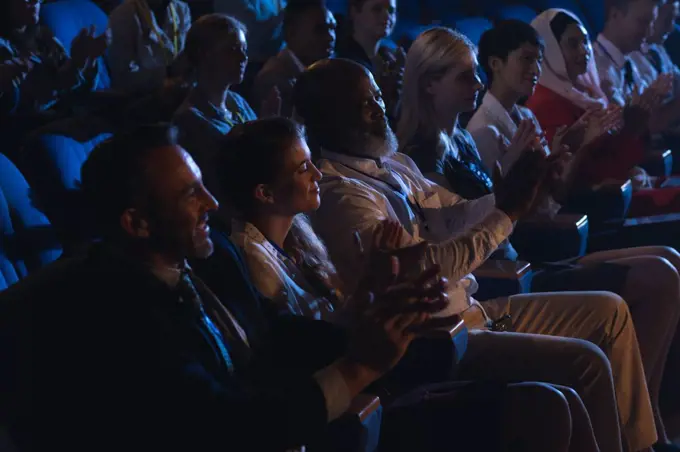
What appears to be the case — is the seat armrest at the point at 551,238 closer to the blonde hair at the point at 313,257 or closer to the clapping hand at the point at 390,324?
the blonde hair at the point at 313,257

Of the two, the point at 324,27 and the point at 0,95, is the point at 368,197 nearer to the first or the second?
the point at 0,95

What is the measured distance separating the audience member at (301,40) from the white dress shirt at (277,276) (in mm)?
1011

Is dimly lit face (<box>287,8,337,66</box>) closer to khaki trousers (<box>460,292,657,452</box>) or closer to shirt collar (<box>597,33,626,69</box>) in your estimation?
khaki trousers (<box>460,292,657,452</box>)

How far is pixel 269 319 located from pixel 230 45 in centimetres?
84

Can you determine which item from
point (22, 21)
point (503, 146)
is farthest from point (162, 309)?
point (503, 146)

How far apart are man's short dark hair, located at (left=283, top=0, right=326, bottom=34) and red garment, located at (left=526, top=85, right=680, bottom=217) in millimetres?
601

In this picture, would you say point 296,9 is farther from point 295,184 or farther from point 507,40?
point 295,184

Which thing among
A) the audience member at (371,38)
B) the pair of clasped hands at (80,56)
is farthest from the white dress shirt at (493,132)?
the pair of clasped hands at (80,56)

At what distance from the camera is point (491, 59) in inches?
80.1

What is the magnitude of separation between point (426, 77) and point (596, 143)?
24.6 inches

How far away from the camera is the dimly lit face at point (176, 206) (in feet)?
2.84

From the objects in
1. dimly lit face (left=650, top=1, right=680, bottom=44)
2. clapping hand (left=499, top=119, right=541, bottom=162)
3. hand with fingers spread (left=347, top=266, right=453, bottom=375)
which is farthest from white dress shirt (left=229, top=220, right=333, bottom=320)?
dimly lit face (left=650, top=1, right=680, bottom=44)

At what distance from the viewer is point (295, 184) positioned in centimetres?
112

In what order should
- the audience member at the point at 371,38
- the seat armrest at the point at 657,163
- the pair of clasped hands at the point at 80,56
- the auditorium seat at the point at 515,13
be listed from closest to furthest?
the pair of clasped hands at the point at 80,56, the audience member at the point at 371,38, the seat armrest at the point at 657,163, the auditorium seat at the point at 515,13
